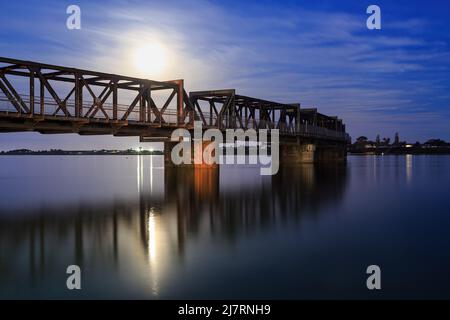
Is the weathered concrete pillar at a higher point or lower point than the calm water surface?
higher

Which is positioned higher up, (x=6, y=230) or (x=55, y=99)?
(x=55, y=99)

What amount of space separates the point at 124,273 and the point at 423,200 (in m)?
29.1

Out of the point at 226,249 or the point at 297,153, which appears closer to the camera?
the point at 226,249

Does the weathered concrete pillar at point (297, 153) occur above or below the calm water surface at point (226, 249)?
above

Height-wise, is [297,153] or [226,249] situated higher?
[297,153]

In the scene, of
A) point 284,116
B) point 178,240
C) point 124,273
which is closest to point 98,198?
point 178,240

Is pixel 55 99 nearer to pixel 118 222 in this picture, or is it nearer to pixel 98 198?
pixel 98 198

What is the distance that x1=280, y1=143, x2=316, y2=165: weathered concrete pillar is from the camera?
11138cm

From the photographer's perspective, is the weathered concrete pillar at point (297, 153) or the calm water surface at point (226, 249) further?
the weathered concrete pillar at point (297, 153)

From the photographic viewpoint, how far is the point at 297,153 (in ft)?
375

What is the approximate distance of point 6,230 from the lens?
885 inches

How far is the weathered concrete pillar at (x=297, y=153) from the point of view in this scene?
111375mm

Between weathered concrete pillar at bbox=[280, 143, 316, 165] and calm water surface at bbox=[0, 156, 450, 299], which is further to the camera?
weathered concrete pillar at bbox=[280, 143, 316, 165]
